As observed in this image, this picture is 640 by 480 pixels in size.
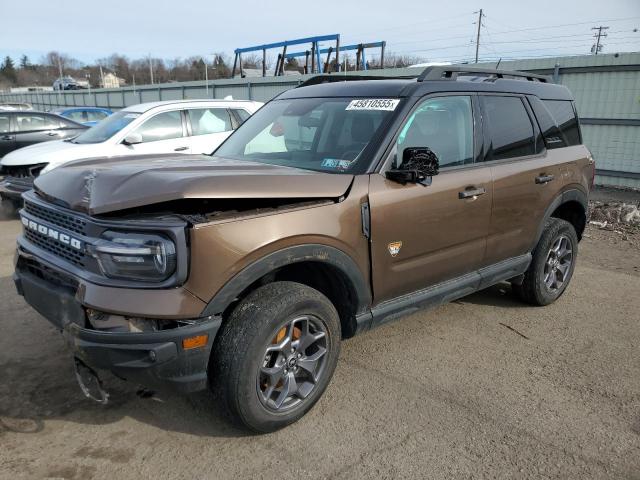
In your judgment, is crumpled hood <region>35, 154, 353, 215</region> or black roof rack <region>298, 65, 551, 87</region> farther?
black roof rack <region>298, 65, 551, 87</region>

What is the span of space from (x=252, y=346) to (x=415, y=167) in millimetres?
1460

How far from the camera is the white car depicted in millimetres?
7594

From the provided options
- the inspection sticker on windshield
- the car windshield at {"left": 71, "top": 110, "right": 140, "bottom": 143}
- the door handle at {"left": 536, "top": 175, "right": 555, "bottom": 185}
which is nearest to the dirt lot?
the door handle at {"left": 536, "top": 175, "right": 555, "bottom": 185}

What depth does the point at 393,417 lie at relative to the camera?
9.68ft

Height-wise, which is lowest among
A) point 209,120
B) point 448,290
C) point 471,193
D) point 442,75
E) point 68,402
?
point 68,402

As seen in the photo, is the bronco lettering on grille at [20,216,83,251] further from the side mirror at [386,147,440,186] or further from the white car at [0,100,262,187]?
the white car at [0,100,262,187]

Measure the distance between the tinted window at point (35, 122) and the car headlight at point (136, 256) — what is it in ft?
33.7

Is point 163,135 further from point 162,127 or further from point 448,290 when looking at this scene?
point 448,290

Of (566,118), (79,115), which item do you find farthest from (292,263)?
(79,115)

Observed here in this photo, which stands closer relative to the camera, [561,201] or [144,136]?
[561,201]

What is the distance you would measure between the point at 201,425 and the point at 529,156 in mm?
3242

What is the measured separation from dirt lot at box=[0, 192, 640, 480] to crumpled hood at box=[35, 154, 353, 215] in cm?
125

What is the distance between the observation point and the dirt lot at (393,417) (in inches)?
99.7

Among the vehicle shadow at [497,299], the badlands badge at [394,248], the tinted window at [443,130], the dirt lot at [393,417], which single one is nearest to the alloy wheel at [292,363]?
the dirt lot at [393,417]
